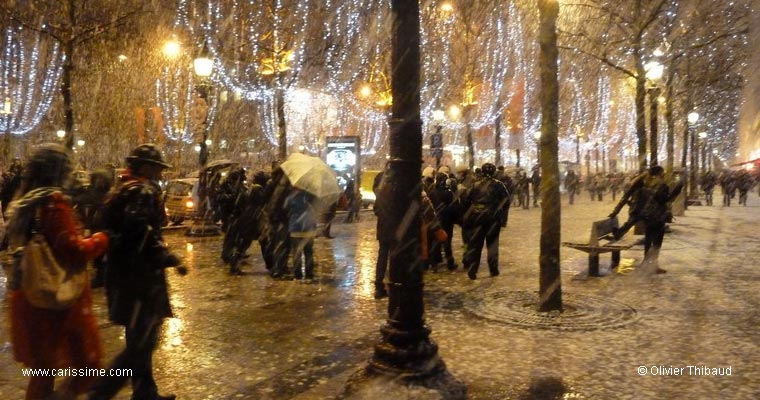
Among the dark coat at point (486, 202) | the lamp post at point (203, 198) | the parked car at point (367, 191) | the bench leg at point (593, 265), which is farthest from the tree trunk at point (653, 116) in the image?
the parked car at point (367, 191)

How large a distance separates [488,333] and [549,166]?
2.03 m

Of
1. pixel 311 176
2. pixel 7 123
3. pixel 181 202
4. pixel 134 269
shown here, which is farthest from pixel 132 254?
pixel 7 123

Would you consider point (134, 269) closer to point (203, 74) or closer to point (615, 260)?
point (615, 260)

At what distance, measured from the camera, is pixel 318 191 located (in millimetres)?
10141

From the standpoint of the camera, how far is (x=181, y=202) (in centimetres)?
2141

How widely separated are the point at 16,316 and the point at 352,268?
26.2 feet

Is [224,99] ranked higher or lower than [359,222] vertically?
higher

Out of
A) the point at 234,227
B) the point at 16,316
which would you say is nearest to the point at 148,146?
the point at 16,316

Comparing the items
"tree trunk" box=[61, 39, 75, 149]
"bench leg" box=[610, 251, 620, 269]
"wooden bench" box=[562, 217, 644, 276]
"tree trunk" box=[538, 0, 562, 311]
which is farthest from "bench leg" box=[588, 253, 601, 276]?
"tree trunk" box=[61, 39, 75, 149]

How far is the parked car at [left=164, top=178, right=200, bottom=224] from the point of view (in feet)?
69.2

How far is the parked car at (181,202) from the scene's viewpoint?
21.1 m

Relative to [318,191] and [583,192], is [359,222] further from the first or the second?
[583,192]

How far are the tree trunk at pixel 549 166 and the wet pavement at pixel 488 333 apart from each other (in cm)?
38

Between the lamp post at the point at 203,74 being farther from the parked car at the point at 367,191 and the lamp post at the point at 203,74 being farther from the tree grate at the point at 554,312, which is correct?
the parked car at the point at 367,191
